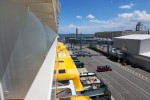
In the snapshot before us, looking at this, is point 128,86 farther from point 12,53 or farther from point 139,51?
point 12,53

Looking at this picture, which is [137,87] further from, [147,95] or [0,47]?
[0,47]

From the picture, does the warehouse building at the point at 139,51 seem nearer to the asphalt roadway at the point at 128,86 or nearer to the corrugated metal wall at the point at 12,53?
the asphalt roadway at the point at 128,86

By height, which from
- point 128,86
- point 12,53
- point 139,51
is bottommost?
point 128,86

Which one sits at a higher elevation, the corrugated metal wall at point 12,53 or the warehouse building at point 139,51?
the corrugated metal wall at point 12,53

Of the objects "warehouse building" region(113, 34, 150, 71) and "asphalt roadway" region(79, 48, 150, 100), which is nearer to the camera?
"asphalt roadway" region(79, 48, 150, 100)

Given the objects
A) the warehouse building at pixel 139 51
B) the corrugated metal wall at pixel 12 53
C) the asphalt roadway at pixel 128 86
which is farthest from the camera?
the warehouse building at pixel 139 51

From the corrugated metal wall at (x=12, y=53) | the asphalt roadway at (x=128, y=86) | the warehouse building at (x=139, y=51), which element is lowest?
the asphalt roadway at (x=128, y=86)

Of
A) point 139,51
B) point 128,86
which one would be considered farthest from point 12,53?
point 139,51

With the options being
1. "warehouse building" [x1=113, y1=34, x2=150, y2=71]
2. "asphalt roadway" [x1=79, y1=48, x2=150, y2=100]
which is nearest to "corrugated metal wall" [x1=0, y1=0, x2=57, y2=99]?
"asphalt roadway" [x1=79, y1=48, x2=150, y2=100]

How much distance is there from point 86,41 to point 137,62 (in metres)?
39.4

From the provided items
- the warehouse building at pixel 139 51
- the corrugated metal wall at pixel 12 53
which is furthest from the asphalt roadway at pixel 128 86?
the corrugated metal wall at pixel 12 53

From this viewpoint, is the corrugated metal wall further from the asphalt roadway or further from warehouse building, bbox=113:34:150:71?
warehouse building, bbox=113:34:150:71

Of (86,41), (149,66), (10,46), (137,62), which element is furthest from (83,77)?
(86,41)

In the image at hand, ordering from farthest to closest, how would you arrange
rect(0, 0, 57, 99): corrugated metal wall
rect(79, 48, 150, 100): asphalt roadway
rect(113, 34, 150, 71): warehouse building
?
rect(113, 34, 150, 71): warehouse building → rect(79, 48, 150, 100): asphalt roadway → rect(0, 0, 57, 99): corrugated metal wall
